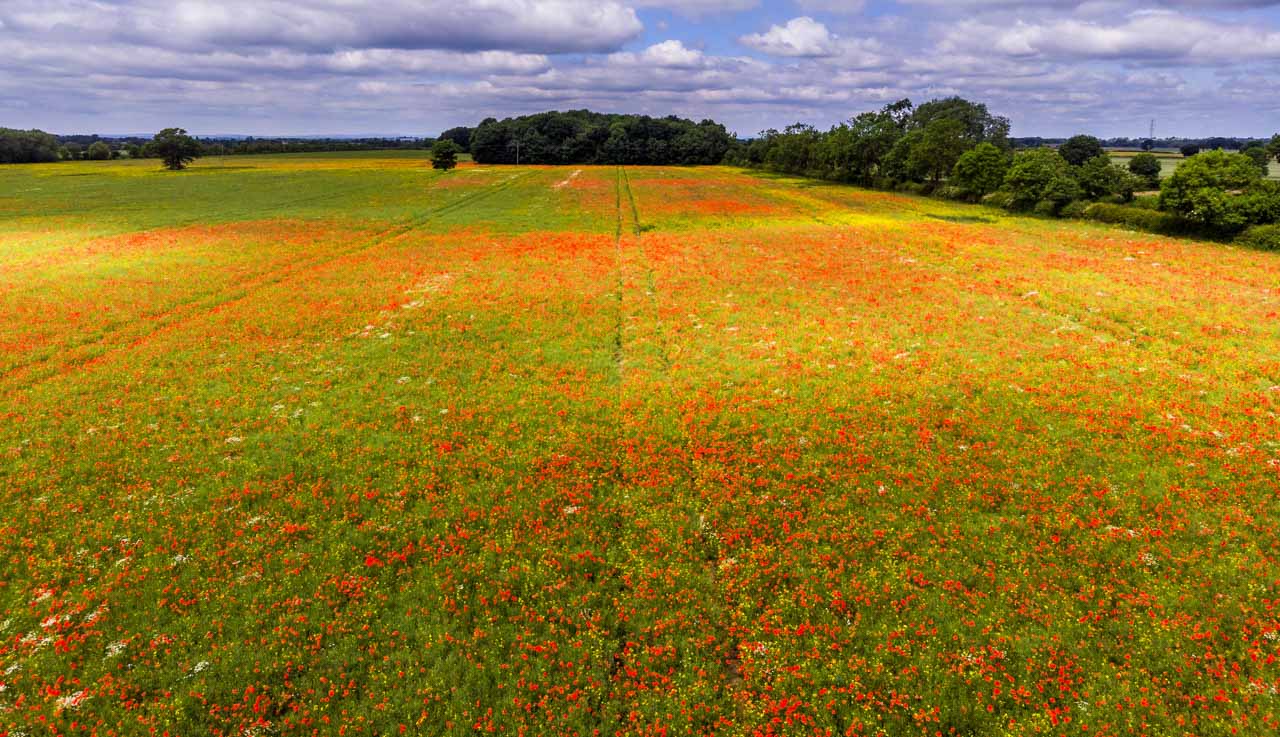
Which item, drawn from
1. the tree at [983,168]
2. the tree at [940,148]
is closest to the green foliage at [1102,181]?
the tree at [983,168]

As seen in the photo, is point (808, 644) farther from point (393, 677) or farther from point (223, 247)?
point (223, 247)

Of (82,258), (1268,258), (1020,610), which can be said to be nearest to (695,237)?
(1268,258)

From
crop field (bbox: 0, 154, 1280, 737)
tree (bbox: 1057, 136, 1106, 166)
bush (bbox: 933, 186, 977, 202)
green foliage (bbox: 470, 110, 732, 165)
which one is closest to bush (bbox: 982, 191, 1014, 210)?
bush (bbox: 933, 186, 977, 202)

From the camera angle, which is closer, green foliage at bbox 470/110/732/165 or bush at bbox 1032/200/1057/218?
bush at bbox 1032/200/1057/218

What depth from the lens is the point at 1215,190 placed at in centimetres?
4581

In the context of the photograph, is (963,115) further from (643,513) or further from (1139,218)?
(643,513)

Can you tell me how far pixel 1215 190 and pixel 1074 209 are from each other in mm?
15008

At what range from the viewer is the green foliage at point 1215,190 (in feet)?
145

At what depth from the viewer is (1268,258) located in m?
38.7

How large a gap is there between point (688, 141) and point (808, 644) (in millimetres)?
202976

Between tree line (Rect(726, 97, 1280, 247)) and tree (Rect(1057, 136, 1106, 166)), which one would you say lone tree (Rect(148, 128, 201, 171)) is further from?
tree (Rect(1057, 136, 1106, 166))

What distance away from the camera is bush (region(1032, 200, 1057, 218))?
62969 mm

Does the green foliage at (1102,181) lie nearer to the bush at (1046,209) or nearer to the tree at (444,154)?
the bush at (1046,209)

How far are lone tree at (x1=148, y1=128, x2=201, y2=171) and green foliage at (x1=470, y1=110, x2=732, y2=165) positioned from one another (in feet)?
238
